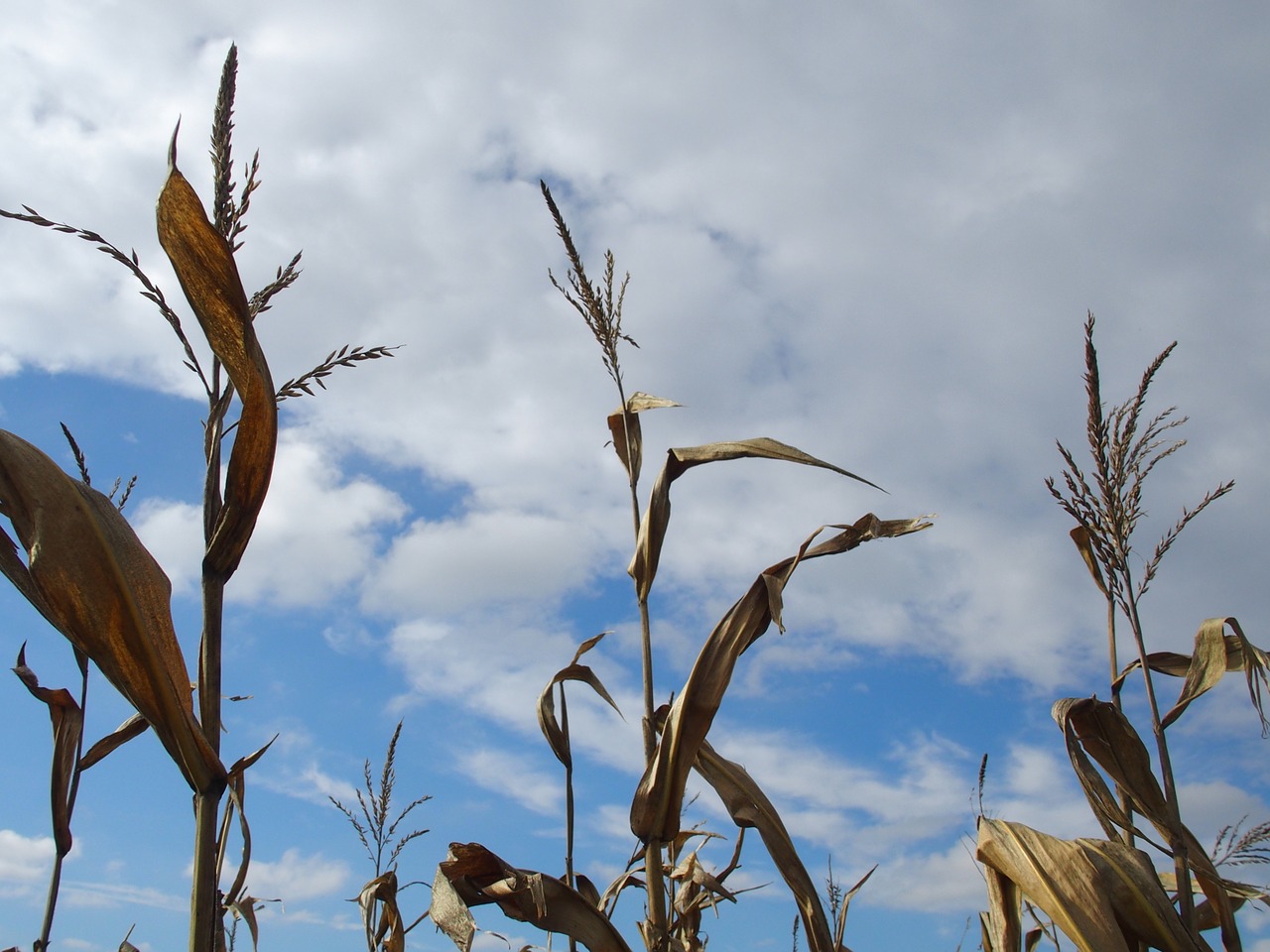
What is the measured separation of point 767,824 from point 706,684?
39cm

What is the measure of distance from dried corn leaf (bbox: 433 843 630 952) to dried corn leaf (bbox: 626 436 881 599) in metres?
0.77

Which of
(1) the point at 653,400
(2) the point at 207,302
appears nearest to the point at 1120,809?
(1) the point at 653,400

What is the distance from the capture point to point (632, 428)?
2.95m

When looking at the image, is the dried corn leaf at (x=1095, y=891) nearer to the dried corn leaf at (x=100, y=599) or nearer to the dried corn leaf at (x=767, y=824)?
the dried corn leaf at (x=767, y=824)

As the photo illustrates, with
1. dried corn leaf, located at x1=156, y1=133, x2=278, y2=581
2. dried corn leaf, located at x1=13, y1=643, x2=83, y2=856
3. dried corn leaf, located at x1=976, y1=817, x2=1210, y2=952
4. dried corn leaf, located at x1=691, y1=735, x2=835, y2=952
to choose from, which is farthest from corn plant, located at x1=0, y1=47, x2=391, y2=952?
dried corn leaf, located at x1=976, y1=817, x2=1210, y2=952

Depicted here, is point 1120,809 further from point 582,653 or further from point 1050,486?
point 582,653

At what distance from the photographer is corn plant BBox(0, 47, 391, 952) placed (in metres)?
1.27

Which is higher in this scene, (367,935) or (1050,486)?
(1050,486)

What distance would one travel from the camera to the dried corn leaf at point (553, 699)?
2549 mm

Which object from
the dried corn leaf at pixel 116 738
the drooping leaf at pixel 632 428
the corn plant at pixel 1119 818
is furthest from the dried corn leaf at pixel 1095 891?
the dried corn leaf at pixel 116 738

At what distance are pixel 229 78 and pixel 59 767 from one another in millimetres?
1536

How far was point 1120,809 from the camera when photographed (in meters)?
2.45

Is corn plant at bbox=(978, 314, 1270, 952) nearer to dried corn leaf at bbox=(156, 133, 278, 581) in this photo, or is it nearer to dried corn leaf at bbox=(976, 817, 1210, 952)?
dried corn leaf at bbox=(976, 817, 1210, 952)

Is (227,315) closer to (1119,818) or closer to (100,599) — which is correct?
(100,599)
